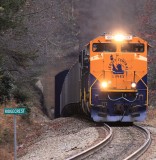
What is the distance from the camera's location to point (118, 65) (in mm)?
16359

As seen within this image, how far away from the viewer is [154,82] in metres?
31.7

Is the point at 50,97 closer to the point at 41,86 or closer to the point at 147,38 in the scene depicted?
the point at 41,86

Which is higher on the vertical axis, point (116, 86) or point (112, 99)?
point (116, 86)

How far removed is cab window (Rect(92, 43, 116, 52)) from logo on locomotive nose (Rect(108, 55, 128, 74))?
0.49 metres

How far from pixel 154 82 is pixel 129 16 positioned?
36.1 feet

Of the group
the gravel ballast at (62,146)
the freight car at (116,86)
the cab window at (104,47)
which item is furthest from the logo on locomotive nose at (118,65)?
the gravel ballast at (62,146)

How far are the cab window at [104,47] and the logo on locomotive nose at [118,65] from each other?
49 centimetres

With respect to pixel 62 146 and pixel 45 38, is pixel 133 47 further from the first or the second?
pixel 45 38

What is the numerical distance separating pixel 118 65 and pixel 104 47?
1020 millimetres

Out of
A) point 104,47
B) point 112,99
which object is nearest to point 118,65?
point 104,47

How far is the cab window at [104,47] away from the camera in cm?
1669

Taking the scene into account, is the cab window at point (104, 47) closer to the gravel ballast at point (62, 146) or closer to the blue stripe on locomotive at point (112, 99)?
the blue stripe on locomotive at point (112, 99)

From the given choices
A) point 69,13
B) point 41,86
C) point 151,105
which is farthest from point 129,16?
point 69,13

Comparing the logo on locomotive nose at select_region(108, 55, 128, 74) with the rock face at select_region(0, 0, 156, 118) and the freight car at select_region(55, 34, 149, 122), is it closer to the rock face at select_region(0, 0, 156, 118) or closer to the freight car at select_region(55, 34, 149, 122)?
the freight car at select_region(55, 34, 149, 122)
